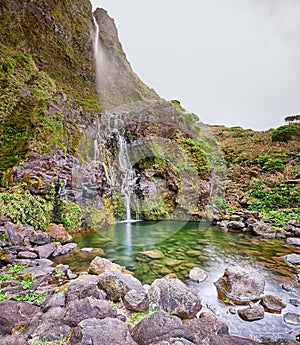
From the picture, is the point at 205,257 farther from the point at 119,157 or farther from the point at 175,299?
the point at 119,157

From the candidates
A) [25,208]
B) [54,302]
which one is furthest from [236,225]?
[54,302]

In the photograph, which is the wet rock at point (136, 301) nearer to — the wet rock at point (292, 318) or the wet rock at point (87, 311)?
the wet rock at point (87, 311)

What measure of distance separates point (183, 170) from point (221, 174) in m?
4.75

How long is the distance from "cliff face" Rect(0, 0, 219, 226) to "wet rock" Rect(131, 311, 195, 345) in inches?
220

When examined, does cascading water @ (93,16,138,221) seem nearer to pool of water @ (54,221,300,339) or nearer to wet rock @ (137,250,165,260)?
pool of water @ (54,221,300,339)

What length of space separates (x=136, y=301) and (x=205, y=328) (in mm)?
1077

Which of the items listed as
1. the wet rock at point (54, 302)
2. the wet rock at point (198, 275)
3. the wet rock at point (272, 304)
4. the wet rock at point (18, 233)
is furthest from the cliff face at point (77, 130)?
the wet rock at point (272, 304)

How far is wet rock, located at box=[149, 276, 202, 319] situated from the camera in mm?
3365

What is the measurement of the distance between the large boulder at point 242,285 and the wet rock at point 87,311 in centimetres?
236

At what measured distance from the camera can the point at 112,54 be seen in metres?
22.8

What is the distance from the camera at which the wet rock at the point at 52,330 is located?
2.41 m

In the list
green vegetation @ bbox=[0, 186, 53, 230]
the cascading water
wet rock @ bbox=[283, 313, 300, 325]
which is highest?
the cascading water

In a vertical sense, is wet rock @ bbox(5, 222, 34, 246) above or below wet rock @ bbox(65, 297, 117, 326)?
above

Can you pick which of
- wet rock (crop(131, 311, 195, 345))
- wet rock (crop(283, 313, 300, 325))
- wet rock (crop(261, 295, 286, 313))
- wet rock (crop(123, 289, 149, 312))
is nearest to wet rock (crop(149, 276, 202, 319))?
wet rock (crop(123, 289, 149, 312))
